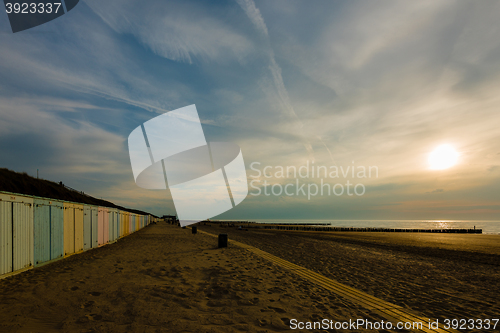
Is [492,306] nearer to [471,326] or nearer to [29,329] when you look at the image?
[471,326]

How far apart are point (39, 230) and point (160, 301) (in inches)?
261

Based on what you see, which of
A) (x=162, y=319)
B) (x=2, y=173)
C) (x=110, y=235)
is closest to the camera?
(x=162, y=319)

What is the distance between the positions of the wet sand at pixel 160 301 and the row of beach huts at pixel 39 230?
72cm

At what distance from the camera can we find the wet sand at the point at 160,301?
4.59 meters

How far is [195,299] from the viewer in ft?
19.8

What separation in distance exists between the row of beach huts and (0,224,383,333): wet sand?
2.36ft

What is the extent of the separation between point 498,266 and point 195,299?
15.2 meters

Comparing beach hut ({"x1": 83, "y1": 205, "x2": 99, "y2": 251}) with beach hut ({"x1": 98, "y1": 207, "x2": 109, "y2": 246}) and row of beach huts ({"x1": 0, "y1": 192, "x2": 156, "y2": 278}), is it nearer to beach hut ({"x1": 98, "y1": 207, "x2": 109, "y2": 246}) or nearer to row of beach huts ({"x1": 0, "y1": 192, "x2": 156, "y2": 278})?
row of beach huts ({"x1": 0, "y1": 192, "x2": 156, "y2": 278})

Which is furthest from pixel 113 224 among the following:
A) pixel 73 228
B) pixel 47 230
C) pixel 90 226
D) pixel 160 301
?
pixel 160 301

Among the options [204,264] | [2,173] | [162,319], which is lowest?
[204,264]

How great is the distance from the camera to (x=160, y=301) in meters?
5.79

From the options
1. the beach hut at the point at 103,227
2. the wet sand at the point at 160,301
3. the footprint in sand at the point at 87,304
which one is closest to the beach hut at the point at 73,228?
the wet sand at the point at 160,301

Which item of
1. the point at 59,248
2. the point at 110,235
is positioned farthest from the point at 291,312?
the point at 110,235

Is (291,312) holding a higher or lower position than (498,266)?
higher
